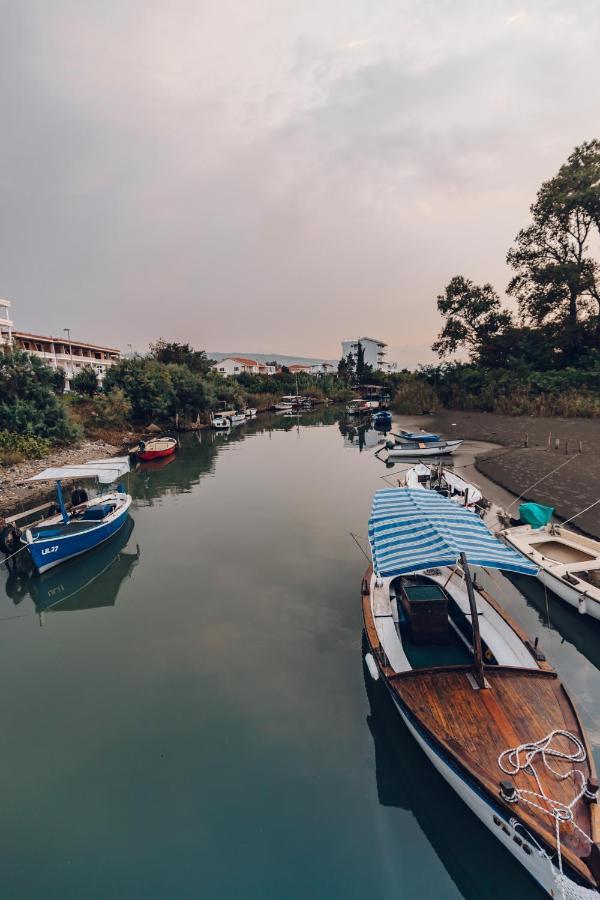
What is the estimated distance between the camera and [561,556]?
12.8 m

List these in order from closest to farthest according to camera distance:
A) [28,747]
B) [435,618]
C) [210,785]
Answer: [210,785] < [28,747] < [435,618]

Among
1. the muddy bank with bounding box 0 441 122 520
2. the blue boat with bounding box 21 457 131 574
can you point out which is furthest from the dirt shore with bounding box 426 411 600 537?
the muddy bank with bounding box 0 441 122 520

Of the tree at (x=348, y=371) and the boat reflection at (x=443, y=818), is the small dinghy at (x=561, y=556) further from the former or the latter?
the tree at (x=348, y=371)

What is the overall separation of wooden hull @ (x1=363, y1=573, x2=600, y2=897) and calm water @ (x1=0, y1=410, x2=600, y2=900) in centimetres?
117

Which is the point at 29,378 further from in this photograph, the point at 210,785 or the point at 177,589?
the point at 210,785

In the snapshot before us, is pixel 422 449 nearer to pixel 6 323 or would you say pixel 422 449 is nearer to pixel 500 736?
pixel 500 736

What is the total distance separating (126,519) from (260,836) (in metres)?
16.5

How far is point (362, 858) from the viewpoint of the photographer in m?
5.71

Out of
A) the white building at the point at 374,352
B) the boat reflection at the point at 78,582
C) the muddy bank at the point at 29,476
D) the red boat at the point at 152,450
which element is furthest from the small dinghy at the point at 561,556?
the white building at the point at 374,352

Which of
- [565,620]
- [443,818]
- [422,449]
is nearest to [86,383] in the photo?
[422,449]

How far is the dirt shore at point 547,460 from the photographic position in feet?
59.7

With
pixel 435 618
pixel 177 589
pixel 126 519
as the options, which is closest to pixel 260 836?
pixel 435 618

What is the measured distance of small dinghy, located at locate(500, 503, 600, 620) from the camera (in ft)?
34.4

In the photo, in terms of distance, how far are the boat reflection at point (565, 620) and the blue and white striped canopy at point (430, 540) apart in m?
3.67
